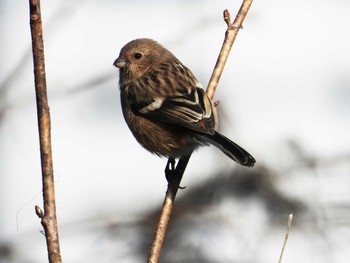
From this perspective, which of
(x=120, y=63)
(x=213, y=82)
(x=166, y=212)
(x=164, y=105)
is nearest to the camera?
(x=166, y=212)

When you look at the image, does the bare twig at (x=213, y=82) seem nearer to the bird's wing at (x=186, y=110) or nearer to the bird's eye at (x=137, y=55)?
the bird's wing at (x=186, y=110)

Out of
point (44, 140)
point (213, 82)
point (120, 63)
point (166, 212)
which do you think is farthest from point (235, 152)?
point (44, 140)

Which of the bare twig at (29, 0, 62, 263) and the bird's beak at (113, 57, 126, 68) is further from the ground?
the bird's beak at (113, 57, 126, 68)

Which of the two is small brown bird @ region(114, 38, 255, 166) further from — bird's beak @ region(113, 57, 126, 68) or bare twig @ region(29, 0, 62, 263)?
bare twig @ region(29, 0, 62, 263)

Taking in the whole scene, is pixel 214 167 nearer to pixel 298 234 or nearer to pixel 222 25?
pixel 298 234

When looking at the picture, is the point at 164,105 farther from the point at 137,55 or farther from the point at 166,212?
the point at 166,212

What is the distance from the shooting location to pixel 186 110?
4590 millimetres

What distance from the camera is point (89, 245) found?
19.1 feet

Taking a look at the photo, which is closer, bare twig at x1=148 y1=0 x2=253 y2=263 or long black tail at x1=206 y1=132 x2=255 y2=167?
bare twig at x1=148 y1=0 x2=253 y2=263

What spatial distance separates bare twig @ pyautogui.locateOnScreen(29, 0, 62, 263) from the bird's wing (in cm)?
160

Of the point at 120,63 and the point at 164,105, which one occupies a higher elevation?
the point at 120,63

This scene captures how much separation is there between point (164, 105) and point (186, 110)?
20 centimetres

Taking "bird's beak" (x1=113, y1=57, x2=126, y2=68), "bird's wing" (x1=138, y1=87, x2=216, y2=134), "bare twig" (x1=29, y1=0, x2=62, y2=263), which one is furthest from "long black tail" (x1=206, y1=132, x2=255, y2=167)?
"bare twig" (x1=29, y1=0, x2=62, y2=263)

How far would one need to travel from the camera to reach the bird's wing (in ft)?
14.7
